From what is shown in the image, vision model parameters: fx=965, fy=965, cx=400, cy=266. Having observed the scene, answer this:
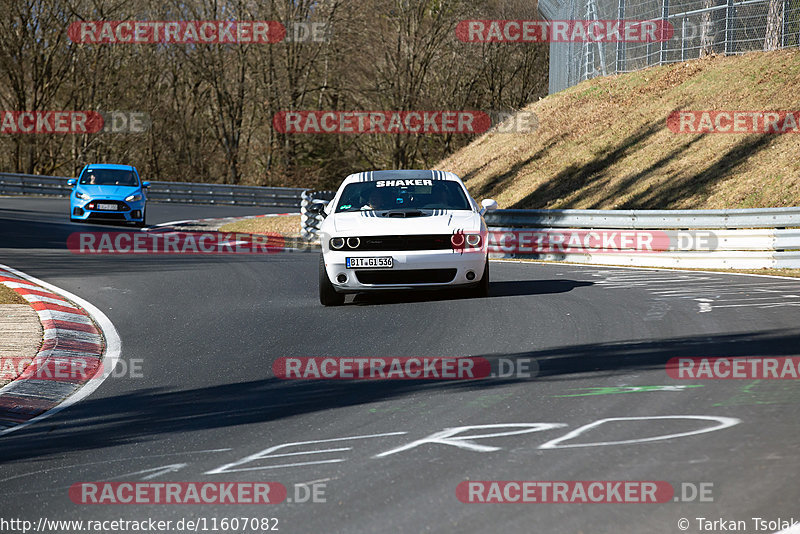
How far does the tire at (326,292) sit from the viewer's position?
36.6ft

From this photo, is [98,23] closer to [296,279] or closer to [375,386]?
[296,279]

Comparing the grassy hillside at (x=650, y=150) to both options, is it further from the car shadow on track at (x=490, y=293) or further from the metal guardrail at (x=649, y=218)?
the car shadow on track at (x=490, y=293)

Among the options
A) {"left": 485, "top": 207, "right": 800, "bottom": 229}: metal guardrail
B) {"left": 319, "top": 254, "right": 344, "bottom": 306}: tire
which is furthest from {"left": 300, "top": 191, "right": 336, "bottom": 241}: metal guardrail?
{"left": 319, "top": 254, "right": 344, "bottom": 306}: tire

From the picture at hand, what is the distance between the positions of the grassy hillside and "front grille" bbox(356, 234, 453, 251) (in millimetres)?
11209

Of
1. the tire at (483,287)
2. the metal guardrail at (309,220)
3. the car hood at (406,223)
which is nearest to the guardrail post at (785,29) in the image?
the metal guardrail at (309,220)

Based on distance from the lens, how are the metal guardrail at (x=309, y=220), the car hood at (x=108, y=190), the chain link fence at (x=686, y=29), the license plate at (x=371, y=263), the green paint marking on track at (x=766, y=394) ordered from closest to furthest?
the green paint marking on track at (x=766, y=394) → the license plate at (x=371, y=263) → the car hood at (x=108, y=190) → the metal guardrail at (x=309, y=220) → the chain link fence at (x=686, y=29)

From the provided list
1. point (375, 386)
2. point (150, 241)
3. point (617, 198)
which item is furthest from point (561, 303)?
point (617, 198)

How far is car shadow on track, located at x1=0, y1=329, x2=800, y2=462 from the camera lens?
5844mm

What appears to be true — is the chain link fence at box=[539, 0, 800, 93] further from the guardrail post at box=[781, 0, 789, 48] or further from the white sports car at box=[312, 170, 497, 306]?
the white sports car at box=[312, 170, 497, 306]
